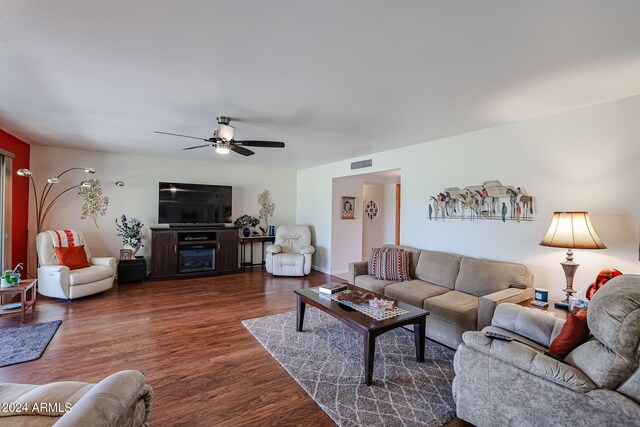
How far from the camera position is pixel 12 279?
3465 mm

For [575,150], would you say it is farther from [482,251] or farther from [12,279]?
[12,279]

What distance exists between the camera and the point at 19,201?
4.54m

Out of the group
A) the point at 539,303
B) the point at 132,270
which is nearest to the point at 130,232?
the point at 132,270

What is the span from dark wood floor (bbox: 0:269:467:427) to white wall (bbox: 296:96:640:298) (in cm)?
216

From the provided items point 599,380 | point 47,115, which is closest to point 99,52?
point 47,115

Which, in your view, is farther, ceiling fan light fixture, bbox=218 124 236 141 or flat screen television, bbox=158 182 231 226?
flat screen television, bbox=158 182 231 226

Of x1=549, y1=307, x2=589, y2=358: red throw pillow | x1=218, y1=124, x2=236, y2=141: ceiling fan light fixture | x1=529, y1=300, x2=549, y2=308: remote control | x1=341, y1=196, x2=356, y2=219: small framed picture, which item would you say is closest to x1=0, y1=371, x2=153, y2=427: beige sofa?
x1=549, y1=307, x2=589, y2=358: red throw pillow

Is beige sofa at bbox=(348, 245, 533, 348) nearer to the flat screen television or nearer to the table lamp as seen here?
the table lamp

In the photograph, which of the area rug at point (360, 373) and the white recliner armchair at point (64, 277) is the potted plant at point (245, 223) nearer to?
the white recliner armchair at point (64, 277)

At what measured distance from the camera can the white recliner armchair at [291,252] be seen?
19.6ft

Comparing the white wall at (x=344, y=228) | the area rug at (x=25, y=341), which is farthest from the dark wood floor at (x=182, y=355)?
the white wall at (x=344, y=228)

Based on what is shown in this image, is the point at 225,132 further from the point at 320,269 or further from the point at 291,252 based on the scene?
the point at 320,269

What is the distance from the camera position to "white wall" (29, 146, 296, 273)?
516 cm

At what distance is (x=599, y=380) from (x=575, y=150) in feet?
7.67
